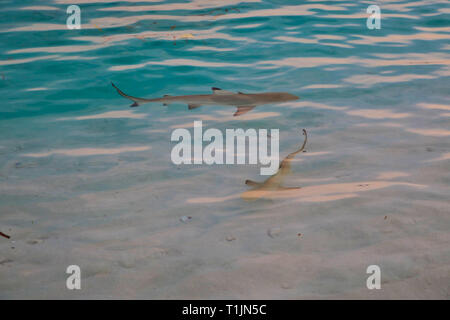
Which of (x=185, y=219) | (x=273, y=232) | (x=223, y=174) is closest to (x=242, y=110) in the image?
(x=223, y=174)

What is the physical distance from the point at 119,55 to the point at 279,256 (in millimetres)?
6624

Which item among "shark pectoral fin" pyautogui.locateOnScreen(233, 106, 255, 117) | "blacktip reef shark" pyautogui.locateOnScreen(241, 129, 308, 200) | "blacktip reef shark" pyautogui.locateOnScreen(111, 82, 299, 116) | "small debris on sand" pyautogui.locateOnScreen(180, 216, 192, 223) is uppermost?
"blacktip reef shark" pyautogui.locateOnScreen(111, 82, 299, 116)

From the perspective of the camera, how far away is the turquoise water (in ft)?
7.00

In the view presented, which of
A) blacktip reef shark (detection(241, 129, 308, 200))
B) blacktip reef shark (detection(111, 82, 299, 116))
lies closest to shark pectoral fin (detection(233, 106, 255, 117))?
blacktip reef shark (detection(111, 82, 299, 116))

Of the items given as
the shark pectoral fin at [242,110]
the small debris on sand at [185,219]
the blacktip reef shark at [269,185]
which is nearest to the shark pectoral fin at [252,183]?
the blacktip reef shark at [269,185]

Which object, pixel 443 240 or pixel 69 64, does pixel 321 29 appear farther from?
pixel 443 240

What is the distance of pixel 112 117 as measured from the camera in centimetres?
512

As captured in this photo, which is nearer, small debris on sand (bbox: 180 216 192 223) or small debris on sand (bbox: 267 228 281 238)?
small debris on sand (bbox: 267 228 281 238)

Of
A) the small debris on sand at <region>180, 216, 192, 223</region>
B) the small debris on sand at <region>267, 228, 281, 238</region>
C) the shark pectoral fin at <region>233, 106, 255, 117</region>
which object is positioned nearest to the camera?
the small debris on sand at <region>267, 228, 281, 238</region>

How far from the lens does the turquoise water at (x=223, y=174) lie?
213 centimetres

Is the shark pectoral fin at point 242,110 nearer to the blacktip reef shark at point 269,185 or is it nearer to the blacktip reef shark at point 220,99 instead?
the blacktip reef shark at point 220,99

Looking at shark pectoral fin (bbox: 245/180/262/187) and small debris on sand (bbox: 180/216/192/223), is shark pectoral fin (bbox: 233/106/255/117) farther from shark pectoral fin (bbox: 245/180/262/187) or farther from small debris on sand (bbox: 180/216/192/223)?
small debris on sand (bbox: 180/216/192/223)

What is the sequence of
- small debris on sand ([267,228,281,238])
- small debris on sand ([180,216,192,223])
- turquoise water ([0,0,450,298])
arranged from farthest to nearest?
small debris on sand ([180,216,192,223]) → small debris on sand ([267,228,281,238]) → turquoise water ([0,0,450,298])
